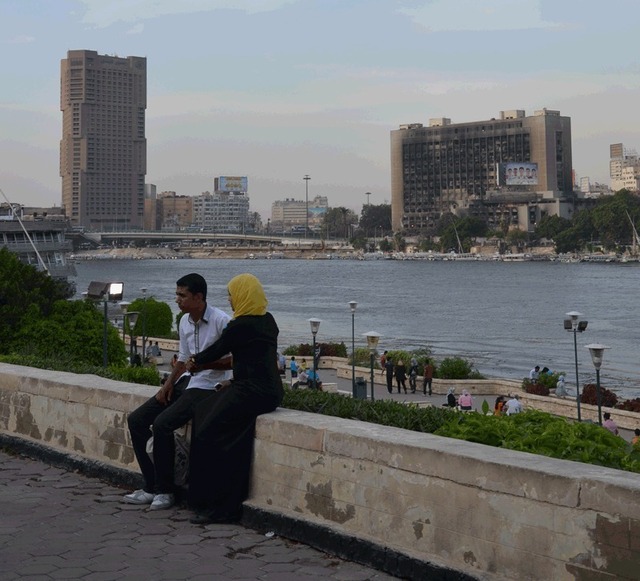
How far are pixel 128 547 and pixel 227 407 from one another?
97 cm

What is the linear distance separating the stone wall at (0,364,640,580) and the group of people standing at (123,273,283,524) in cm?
12

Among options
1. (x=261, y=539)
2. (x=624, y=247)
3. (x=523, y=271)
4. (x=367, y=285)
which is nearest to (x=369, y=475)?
(x=261, y=539)

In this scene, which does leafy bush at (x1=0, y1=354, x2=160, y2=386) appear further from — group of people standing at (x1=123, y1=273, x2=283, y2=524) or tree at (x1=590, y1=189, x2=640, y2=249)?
tree at (x1=590, y1=189, x2=640, y2=249)

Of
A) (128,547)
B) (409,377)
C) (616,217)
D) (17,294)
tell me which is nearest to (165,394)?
(128,547)

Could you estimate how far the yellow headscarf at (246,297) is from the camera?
6.01 metres

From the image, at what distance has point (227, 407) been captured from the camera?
19.6ft

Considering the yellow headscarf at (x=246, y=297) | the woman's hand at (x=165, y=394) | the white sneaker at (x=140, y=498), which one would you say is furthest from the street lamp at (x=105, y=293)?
the yellow headscarf at (x=246, y=297)

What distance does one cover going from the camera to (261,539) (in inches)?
227

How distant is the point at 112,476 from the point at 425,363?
93.5 feet

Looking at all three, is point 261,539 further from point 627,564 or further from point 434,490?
point 627,564

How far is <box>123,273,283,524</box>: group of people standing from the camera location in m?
5.98

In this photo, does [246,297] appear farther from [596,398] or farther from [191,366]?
[596,398]

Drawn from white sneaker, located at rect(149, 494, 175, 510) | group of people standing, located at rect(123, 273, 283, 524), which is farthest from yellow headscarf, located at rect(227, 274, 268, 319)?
white sneaker, located at rect(149, 494, 175, 510)

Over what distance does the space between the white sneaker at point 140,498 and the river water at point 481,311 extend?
35013 mm
